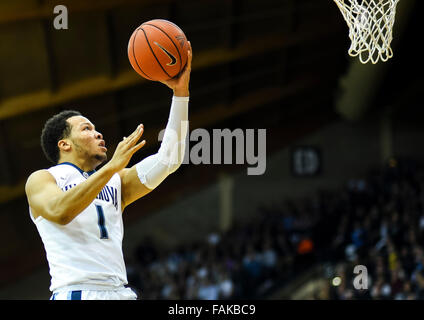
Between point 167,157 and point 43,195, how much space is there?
→ 748 mm

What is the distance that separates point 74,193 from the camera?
3061 mm

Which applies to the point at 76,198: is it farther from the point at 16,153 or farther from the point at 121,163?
the point at 16,153

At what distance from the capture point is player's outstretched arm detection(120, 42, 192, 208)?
365cm

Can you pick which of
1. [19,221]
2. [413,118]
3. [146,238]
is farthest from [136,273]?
[413,118]

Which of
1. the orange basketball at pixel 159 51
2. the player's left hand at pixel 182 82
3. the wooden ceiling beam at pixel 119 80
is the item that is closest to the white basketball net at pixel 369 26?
the orange basketball at pixel 159 51

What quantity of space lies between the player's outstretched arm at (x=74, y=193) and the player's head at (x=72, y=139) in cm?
35

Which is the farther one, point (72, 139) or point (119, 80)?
point (119, 80)

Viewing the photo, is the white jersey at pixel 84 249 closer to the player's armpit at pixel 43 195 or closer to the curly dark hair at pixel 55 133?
the player's armpit at pixel 43 195

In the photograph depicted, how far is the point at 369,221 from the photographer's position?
46.8 ft

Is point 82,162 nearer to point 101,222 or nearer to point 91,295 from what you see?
point 101,222

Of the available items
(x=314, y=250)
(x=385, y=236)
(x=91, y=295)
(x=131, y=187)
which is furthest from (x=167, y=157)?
(x=314, y=250)

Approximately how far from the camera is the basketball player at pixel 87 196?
312 cm

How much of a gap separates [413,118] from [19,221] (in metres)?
12.8

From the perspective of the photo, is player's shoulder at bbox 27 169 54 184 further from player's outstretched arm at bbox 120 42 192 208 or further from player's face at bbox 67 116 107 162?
player's outstretched arm at bbox 120 42 192 208
